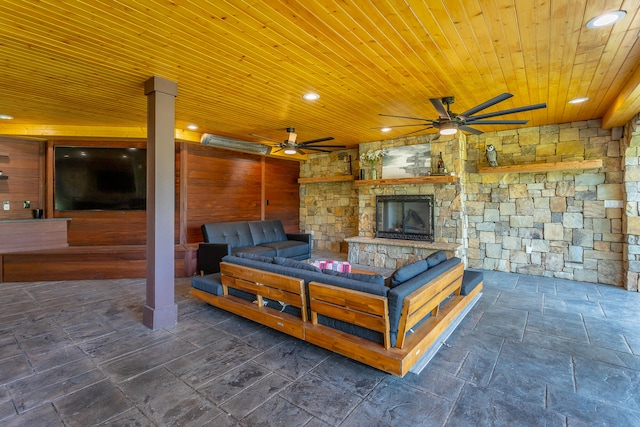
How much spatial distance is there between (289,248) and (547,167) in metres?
4.51

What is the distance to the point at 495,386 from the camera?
86.1 inches

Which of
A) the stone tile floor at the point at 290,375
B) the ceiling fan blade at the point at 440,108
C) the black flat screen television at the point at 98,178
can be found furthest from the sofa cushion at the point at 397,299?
the black flat screen television at the point at 98,178

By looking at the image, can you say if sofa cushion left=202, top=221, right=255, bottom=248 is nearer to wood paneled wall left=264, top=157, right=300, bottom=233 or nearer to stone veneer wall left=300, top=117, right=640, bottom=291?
wood paneled wall left=264, top=157, right=300, bottom=233

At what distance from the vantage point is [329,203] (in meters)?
7.77

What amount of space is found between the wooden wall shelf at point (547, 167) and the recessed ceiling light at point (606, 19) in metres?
3.06

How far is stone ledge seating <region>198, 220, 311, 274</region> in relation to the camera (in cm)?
509

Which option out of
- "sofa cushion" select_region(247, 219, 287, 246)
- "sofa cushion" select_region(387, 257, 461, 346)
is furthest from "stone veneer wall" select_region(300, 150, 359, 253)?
"sofa cushion" select_region(387, 257, 461, 346)

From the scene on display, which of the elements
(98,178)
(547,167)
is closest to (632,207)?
(547,167)

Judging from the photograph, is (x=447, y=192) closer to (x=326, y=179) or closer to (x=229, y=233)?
(x=326, y=179)

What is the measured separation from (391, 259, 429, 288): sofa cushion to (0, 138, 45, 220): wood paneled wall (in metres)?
6.27

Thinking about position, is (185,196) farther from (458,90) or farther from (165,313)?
(458,90)

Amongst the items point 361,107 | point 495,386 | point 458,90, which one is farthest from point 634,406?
point 361,107

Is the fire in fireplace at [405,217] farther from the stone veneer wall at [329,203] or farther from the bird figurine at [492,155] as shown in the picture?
the bird figurine at [492,155]

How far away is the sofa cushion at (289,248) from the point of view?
574 centimetres
